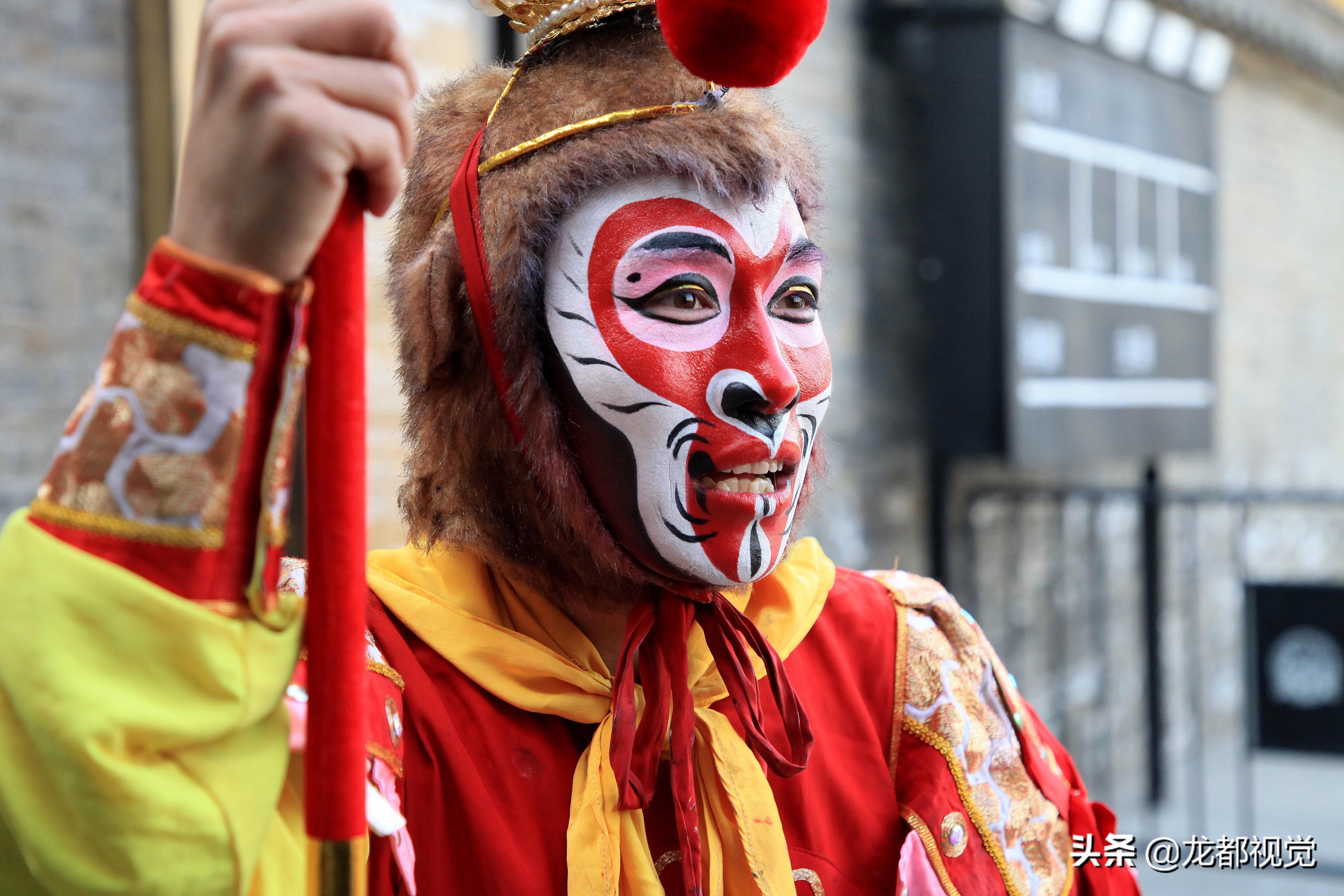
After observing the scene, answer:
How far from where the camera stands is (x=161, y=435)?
0.89m

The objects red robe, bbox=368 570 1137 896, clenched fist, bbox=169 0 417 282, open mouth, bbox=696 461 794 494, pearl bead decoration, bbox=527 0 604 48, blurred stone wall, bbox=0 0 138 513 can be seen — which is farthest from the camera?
blurred stone wall, bbox=0 0 138 513

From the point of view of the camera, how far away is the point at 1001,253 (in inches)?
175

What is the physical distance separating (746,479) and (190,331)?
710 mm

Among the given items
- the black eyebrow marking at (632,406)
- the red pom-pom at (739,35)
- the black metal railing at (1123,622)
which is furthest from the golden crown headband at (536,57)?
the black metal railing at (1123,622)

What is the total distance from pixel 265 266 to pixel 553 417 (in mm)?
573

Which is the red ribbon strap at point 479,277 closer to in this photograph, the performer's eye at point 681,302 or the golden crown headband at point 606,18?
the golden crown headband at point 606,18

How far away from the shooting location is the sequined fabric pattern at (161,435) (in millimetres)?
892

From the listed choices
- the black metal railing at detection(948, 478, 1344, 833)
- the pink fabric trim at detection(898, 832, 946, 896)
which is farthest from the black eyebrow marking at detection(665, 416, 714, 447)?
the black metal railing at detection(948, 478, 1344, 833)

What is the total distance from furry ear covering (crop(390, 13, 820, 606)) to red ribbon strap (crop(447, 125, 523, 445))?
1 cm

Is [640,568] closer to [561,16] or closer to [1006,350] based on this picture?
[561,16]

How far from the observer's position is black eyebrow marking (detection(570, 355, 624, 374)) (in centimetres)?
142

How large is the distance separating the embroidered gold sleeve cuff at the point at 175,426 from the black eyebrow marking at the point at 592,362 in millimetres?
542

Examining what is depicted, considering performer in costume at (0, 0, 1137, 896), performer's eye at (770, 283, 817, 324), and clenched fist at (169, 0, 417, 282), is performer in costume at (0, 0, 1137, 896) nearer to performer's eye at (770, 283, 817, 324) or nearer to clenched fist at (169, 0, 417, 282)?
performer's eye at (770, 283, 817, 324)

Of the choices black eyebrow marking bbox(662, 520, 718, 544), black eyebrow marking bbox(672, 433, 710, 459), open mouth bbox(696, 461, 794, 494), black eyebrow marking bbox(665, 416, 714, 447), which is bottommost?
black eyebrow marking bbox(662, 520, 718, 544)
